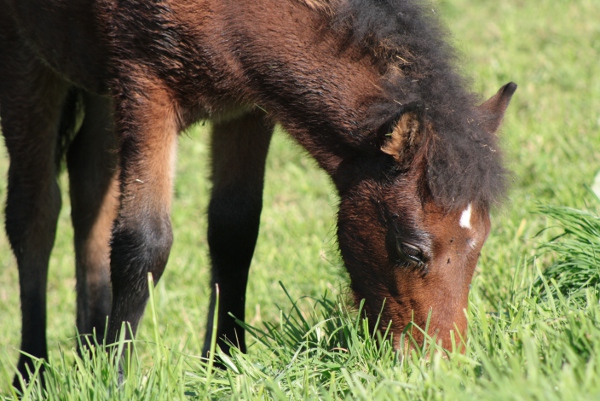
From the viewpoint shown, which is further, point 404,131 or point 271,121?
point 271,121

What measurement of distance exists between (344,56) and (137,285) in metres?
1.44

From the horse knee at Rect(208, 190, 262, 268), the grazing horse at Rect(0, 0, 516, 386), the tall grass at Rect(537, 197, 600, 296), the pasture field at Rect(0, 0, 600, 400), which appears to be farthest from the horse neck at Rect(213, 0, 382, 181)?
the tall grass at Rect(537, 197, 600, 296)

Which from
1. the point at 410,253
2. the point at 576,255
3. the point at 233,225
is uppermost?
the point at 576,255

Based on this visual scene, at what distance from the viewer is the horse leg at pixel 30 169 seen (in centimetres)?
401

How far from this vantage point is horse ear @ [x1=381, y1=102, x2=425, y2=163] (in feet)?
9.37

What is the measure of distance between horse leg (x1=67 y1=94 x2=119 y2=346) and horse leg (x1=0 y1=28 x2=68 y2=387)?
242 millimetres

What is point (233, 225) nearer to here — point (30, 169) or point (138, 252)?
point (138, 252)

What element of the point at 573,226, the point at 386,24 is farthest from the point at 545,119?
the point at 386,24

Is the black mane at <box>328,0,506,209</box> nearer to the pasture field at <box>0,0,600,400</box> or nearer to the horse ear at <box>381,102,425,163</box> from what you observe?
the horse ear at <box>381,102,425,163</box>

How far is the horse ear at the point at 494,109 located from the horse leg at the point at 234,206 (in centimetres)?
127

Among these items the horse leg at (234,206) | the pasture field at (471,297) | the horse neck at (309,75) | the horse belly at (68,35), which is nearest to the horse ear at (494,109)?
the pasture field at (471,297)

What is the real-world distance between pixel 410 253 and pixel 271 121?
3.28 ft

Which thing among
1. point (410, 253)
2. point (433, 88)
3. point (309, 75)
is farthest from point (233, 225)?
point (433, 88)

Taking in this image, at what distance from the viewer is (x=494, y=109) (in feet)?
10.4
